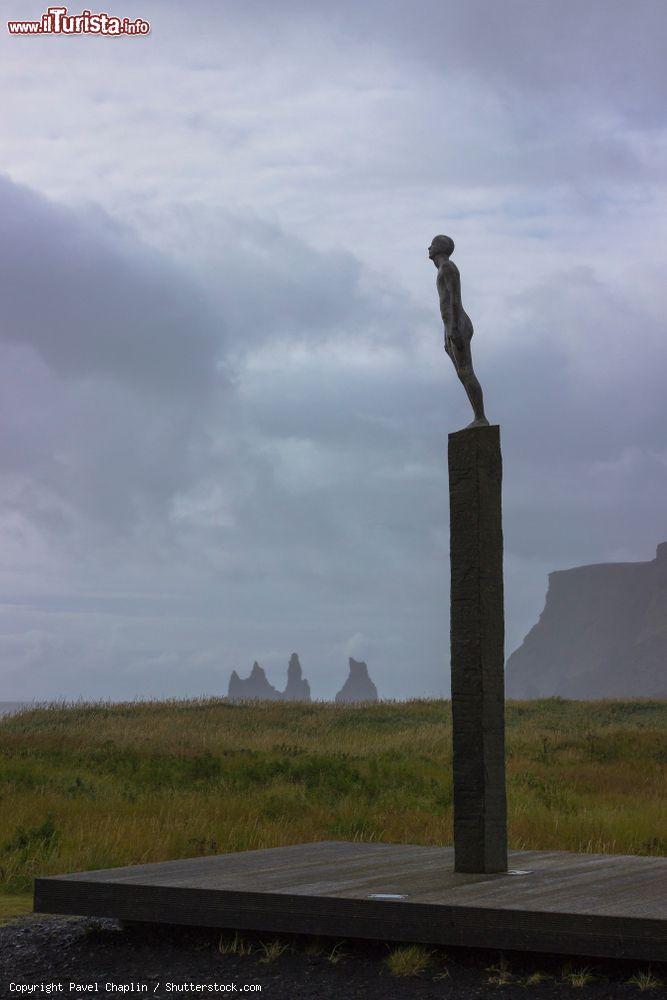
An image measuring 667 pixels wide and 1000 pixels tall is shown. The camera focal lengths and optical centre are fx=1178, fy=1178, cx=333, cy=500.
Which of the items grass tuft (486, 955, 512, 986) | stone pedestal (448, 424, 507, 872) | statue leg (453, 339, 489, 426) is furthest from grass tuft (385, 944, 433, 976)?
statue leg (453, 339, 489, 426)

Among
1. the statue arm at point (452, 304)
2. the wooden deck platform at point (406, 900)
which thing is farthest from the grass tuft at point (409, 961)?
the statue arm at point (452, 304)

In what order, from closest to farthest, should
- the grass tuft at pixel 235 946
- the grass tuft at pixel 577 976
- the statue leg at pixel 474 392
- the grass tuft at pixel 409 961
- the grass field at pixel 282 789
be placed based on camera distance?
1. the grass tuft at pixel 577 976
2. the grass tuft at pixel 409 961
3. the grass tuft at pixel 235 946
4. the statue leg at pixel 474 392
5. the grass field at pixel 282 789

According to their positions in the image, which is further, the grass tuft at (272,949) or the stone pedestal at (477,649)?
the stone pedestal at (477,649)

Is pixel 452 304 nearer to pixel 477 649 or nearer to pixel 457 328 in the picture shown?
pixel 457 328

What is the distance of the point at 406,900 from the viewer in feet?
21.4

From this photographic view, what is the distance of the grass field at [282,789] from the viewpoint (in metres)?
11.4

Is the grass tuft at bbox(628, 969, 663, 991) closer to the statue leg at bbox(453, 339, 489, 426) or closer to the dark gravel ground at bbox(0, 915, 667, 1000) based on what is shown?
the dark gravel ground at bbox(0, 915, 667, 1000)

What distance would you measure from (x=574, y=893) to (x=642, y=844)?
5.27 m

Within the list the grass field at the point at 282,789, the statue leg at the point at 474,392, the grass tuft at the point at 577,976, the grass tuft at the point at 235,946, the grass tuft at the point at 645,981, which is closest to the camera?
the grass tuft at the point at 645,981

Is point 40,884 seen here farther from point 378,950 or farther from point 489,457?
point 489,457

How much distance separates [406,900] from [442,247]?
470 centimetres

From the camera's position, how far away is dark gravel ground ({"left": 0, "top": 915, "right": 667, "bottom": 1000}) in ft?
20.2

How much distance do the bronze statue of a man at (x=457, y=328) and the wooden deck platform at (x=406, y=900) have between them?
3331 mm

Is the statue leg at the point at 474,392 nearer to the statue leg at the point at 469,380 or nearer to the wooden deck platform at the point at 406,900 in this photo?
the statue leg at the point at 469,380
